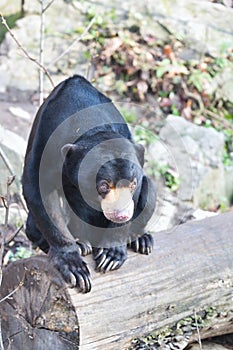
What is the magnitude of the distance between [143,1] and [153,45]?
79cm

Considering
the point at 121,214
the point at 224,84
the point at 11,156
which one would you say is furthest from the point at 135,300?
the point at 224,84

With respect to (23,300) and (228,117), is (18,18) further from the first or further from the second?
(23,300)

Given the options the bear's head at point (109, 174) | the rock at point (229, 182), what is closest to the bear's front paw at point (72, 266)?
the bear's head at point (109, 174)

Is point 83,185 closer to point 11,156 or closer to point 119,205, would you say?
point 119,205

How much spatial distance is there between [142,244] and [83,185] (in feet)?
1.49

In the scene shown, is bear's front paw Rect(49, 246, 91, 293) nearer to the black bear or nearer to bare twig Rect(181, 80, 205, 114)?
the black bear

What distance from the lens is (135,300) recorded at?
3.61 meters

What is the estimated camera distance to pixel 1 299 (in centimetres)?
387

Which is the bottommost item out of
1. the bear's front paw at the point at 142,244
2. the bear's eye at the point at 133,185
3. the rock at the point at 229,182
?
the rock at the point at 229,182

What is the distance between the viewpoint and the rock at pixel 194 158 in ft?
24.4

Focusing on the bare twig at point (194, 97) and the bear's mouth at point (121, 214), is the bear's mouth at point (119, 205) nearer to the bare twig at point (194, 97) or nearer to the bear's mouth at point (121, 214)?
the bear's mouth at point (121, 214)

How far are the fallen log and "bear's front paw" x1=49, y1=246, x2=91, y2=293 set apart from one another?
4 cm

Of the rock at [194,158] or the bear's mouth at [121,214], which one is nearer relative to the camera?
the bear's mouth at [121,214]

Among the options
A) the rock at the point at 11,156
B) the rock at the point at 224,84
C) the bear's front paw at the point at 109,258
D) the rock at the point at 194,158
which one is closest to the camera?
the bear's front paw at the point at 109,258
